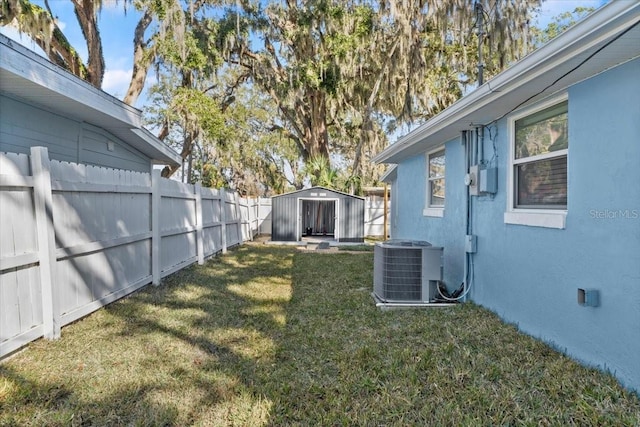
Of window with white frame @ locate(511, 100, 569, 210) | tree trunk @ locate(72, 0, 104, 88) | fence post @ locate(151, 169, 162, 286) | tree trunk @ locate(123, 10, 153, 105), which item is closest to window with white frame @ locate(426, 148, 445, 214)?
window with white frame @ locate(511, 100, 569, 210)

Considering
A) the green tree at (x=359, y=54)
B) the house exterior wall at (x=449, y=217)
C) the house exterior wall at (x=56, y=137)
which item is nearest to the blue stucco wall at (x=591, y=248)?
the house exterior wall at (x=449, y=217)

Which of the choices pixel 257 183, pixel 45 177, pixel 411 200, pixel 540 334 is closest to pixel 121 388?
pixel 45 177

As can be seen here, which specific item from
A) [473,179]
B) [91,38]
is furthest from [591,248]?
[91,38]

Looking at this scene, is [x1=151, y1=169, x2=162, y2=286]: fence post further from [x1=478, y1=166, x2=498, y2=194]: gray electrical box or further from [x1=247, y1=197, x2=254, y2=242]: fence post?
[x1=247, y1=197, x2=254, y2=242]: fence post

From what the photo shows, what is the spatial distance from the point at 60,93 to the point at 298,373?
4724 mm

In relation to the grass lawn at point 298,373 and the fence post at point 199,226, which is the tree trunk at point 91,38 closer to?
the fence post at point 199,226

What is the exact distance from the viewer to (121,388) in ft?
9.43

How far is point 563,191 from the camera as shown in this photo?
12.3 ft

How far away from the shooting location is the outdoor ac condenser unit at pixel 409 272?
17.8 ft

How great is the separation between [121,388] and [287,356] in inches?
52.3

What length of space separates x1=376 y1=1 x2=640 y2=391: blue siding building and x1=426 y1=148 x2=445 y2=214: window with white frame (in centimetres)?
100

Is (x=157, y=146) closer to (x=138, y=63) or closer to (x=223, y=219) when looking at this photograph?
(x=223, y=219)

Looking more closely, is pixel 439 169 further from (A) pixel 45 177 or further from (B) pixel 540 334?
(A) pixel 45 177

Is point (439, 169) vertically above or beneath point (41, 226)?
above
